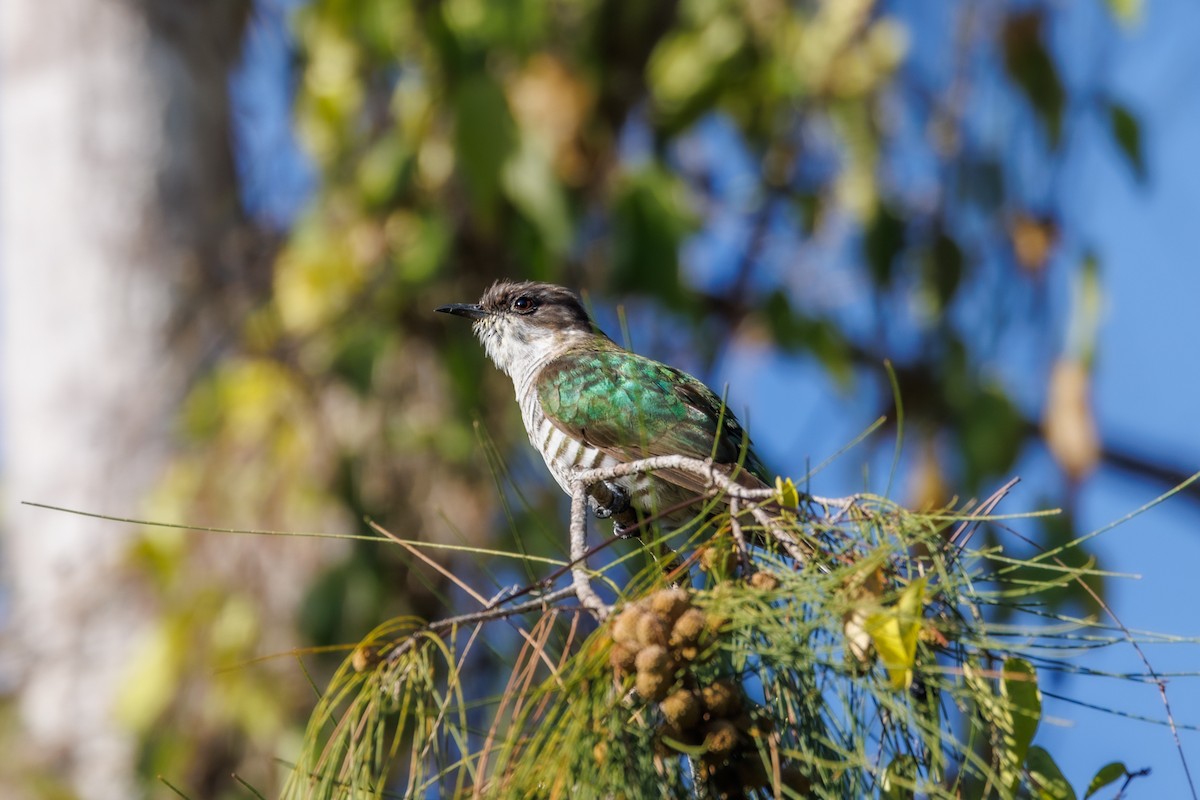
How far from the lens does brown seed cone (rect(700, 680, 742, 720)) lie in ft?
6.23

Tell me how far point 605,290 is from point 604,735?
13.5 ft

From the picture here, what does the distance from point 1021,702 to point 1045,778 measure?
0.39 ft

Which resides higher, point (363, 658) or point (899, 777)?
point (363, 658)

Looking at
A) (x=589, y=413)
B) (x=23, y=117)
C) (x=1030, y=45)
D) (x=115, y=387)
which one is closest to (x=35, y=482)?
(x=115, y=387)

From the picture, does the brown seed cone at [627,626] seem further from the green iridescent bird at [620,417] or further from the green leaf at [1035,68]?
the green leaf at [1035,68]

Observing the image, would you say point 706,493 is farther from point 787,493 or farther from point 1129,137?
point 1129,137

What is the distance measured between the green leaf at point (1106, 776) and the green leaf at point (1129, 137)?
4.12 metres

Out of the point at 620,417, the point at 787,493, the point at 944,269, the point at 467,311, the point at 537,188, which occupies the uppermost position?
the point at 944,269

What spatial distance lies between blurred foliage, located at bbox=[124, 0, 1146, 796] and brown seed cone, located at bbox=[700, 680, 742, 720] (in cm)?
364

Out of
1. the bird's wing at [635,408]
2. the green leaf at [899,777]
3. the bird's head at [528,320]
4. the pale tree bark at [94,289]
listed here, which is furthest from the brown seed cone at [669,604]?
the pale tree bark at [94,289]

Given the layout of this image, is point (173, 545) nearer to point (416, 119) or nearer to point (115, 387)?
point (115, 387)

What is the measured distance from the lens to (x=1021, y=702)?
1.87 metres

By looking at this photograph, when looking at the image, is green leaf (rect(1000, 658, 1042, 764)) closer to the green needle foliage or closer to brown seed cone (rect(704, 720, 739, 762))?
the green needle foliage

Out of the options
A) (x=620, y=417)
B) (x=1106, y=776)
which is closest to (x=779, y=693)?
(x=1106, y=776)
